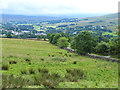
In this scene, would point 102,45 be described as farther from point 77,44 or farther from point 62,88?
point 62,88

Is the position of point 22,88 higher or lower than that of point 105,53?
higher

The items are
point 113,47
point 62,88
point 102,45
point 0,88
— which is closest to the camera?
point 0,88

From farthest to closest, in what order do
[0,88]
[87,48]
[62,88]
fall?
[87,48] < [62,88] < [0,88]

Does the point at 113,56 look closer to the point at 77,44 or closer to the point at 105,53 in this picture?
the point at 77,44

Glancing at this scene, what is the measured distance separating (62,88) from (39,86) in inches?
58.5

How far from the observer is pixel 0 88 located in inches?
360

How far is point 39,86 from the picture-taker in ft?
32.3

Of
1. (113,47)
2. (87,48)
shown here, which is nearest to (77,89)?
(113,47)

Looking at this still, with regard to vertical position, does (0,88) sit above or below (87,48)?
above

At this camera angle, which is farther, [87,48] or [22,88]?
[87,48]

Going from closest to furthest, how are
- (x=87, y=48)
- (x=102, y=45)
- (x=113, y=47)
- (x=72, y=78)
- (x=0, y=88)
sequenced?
(x=0, y=88)
(x=72, y=78)
(x=113, y=47)
(x=87, y=48)
(x=102, y=45)

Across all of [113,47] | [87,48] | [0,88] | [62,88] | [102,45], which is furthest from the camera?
[102,45]

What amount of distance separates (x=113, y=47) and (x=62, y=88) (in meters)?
28.3

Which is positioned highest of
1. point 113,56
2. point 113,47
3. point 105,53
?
point 113,47
